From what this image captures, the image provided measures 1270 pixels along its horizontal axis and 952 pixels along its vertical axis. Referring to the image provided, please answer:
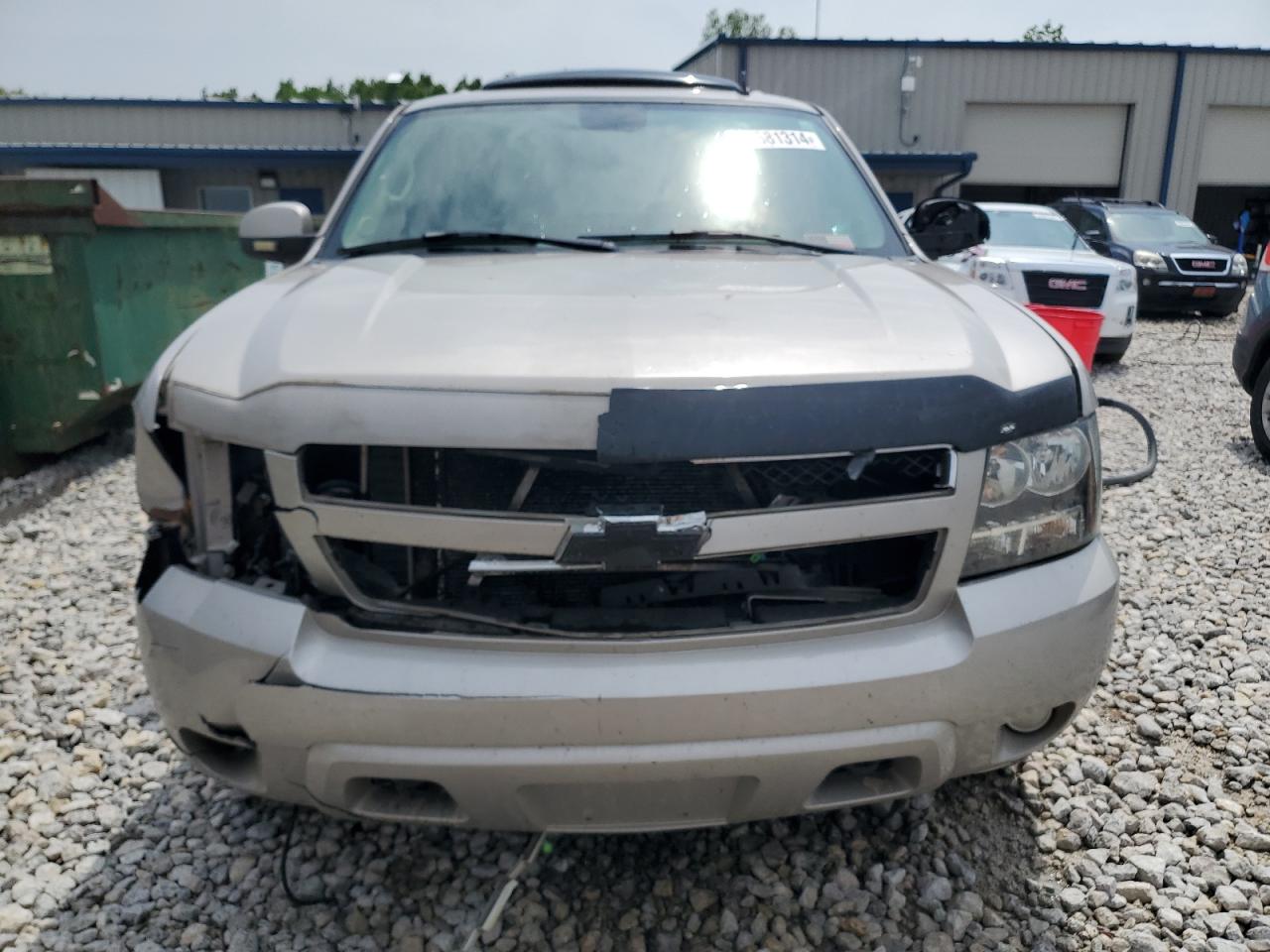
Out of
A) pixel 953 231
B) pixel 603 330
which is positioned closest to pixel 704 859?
pixel 603 330

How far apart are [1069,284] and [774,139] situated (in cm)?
734

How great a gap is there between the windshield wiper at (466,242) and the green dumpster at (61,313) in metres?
3.72

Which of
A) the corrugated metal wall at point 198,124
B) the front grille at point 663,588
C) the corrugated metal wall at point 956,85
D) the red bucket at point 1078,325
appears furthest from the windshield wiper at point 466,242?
the corrugated metal wall at point 198,124

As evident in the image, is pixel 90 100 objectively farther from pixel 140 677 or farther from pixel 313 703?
pixel 313 703

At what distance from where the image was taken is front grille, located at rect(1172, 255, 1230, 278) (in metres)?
13.5

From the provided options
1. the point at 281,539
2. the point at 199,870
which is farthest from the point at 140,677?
the point at 281,539

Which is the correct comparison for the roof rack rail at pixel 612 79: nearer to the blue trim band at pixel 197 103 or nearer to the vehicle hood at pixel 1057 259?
the vehicle hood at pixel 1057 259

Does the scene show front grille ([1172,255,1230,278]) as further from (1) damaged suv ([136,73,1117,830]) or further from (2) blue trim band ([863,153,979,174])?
(1) damaged suv ([136,73,1117,830])

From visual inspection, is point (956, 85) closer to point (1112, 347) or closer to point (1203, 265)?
point (1203, 265)

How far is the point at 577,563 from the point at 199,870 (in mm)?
1371

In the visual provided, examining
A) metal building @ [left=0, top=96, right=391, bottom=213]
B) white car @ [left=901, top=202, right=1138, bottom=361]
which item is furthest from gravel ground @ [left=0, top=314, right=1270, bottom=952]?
metal building @ [left=0, top=96, right=391, bottom=213]

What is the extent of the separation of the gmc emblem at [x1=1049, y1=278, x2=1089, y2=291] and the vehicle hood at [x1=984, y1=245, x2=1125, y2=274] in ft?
0.33

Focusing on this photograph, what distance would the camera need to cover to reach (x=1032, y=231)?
435 inches

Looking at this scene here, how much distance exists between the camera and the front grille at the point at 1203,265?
13.5m
